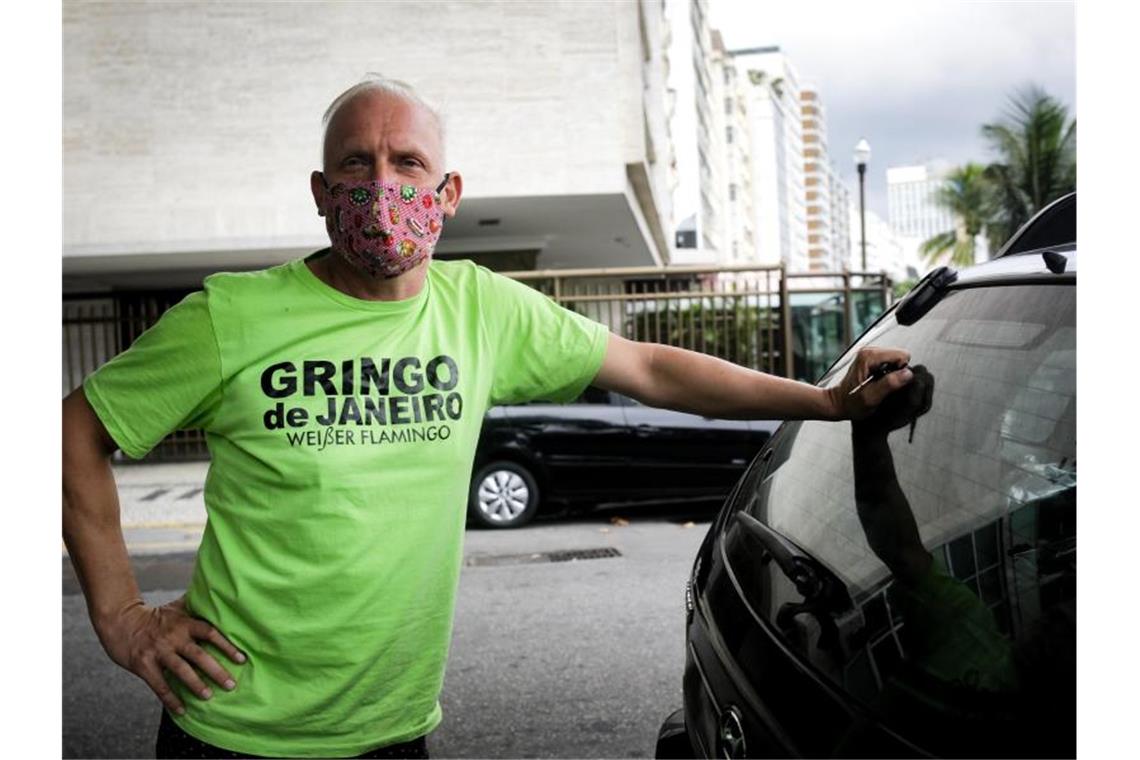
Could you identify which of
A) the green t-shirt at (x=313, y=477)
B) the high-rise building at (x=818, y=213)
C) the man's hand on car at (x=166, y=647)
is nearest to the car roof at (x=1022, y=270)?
the green t-shirt at (x=313, y=477)

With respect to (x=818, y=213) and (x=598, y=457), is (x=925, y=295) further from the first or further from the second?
(x=818, y=213)

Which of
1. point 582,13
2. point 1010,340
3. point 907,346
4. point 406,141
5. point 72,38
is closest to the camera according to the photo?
point 1010,340

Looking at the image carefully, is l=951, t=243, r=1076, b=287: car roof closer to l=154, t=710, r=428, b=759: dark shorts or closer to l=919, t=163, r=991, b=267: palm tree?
l=154, t=710, r=428, b=759: dark shorts

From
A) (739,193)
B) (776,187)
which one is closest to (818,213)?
(776,187)

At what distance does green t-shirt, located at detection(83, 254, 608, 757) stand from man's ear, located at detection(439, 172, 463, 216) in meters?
0.19

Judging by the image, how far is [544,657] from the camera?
13.9 feet

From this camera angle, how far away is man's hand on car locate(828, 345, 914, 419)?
5.24 feet

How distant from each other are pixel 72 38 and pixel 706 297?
7.74ft

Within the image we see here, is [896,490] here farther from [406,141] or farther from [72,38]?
[72,38]

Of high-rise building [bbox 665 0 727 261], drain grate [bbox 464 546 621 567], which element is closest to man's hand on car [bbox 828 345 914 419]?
drain grate [bbox 464 546 621 567]

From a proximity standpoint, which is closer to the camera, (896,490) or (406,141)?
(896,490)

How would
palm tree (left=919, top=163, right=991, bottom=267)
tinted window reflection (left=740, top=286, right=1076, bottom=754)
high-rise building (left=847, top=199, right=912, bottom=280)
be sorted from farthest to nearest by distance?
high-rise building (left=847, top=199, right=912, bottom=280)
palm tree (left=919, top=163, right=991, bottom=267)
tinted window reflection (left=740, top=286, right=1076, bottom=754)

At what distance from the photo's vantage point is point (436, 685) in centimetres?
→ 179
